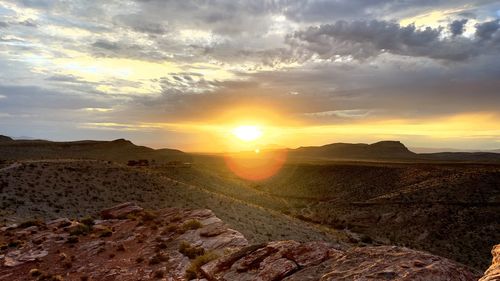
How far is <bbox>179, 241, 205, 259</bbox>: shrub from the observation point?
1984cm

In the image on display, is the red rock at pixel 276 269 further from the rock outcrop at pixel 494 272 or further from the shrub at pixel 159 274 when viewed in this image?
the shrub at pixel 159 274

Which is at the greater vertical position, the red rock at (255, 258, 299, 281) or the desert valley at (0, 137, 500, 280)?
the red rock at (255, 258, 299, 281)

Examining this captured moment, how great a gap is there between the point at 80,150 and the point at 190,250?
115 metres

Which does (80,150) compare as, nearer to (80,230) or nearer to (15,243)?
(80,230)

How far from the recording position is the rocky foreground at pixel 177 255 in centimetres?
1071

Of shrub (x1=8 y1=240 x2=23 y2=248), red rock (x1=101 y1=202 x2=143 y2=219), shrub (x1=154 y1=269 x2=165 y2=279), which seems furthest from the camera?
red rock (x1=101 y1=202 x2=143 y2=219)

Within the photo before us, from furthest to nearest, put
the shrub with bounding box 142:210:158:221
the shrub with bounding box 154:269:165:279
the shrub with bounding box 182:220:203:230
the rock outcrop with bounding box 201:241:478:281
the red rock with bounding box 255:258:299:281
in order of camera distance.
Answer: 1. the shrub with bounding box 142:210:158:221
2. the shrub with bounding box 182:220:203:230
3. the shrub with bounding box 154:269:165:279
4. the red rock with bounding box 255:258:299:281
5. the rock outcrop with bounding box 201:241:478:281

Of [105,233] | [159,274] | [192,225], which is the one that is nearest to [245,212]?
[192,225]

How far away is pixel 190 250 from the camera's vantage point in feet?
66.0

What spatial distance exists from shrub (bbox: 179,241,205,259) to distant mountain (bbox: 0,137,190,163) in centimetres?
8602

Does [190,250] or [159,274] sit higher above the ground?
[190,250]

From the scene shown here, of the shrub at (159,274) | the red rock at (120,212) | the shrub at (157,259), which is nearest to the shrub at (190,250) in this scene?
the shrub at (157,259)

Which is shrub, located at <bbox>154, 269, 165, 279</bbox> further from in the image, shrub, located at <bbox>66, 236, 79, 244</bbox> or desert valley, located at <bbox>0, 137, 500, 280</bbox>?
shrub, located at <bbox>66, 236, 79, 244</bbox>

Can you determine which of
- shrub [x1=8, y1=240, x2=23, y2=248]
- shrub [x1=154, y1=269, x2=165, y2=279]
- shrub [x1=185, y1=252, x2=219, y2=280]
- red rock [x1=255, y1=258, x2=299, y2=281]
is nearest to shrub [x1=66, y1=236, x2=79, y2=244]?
shrub [x1=8, y1=240, x2=23, y2=248]
